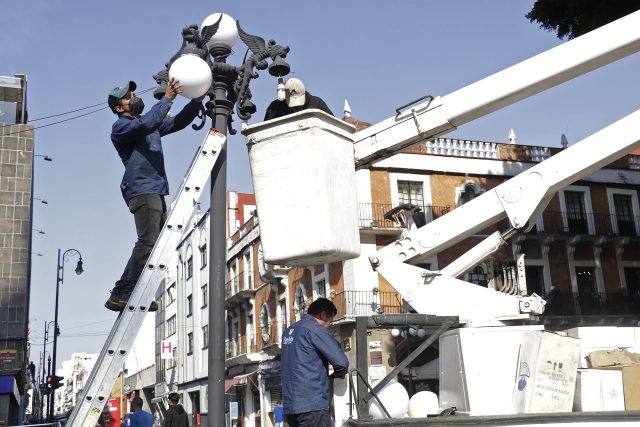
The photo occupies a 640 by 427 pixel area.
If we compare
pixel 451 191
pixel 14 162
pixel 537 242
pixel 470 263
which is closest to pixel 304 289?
pixel 451 191

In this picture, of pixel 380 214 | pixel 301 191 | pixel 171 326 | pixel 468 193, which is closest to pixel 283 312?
pixel 380 214

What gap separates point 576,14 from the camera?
1702 cm

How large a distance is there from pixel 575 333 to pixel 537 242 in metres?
25.5

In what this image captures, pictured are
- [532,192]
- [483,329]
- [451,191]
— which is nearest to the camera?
[483,329]

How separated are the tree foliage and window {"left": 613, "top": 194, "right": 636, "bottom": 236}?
56.8 feet

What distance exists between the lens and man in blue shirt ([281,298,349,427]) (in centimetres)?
476

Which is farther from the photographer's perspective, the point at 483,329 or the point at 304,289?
the point at 304,289

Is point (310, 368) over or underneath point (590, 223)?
underneath

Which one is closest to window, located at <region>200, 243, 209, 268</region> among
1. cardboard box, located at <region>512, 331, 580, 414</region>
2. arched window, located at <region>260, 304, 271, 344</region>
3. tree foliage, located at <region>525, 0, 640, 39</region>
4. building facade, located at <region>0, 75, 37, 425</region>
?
arched window, located at <region>260, 304, 271, 344</region>

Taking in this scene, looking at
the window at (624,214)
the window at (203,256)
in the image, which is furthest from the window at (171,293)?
the window at (624,214)

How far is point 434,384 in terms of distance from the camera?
6.66m

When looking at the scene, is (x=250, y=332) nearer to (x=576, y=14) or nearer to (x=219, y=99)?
(x=576, y=14)

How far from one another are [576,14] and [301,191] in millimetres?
13890

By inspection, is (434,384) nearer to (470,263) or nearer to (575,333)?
(575,333)
